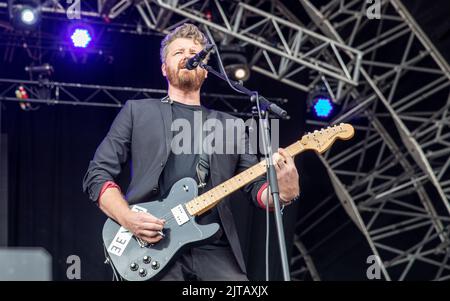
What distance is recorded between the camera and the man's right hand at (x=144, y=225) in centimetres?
374

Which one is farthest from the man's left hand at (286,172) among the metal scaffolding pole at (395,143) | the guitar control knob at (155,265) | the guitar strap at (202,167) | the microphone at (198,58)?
the metal scaffolding pole at (395,143)

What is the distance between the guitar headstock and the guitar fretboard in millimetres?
48

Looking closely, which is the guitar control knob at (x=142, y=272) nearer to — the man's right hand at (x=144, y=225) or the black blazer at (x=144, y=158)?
the man's right hand at (x=144, y=225)

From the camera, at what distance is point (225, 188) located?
3.96 metres

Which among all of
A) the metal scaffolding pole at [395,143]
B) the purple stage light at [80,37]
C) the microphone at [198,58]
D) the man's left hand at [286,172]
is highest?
the purple stage light at [80,37]

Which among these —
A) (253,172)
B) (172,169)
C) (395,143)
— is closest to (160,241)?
(172,169)

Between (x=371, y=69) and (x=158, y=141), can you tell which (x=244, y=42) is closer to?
(x=371, y=69)

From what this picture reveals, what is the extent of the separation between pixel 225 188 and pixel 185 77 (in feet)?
2.03

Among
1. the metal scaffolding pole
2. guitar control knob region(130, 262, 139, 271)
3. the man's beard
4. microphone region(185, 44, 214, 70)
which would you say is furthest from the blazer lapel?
the metal scaffolding pole

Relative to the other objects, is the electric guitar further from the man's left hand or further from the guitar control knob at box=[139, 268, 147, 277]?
the man's left hand

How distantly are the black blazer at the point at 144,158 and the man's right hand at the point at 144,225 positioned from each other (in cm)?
18

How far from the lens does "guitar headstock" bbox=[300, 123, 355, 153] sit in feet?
13.3

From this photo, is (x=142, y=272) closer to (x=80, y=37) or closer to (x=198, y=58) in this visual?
(x=198, y=58)
